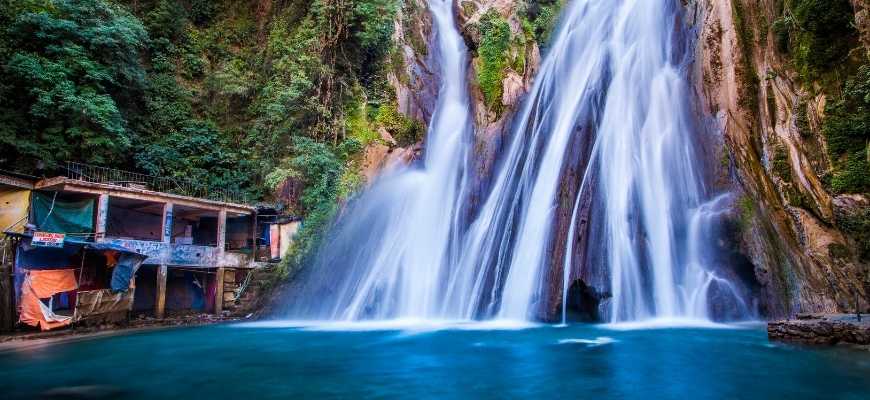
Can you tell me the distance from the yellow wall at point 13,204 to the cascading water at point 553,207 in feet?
31.2

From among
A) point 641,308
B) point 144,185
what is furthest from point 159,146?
point 641,308

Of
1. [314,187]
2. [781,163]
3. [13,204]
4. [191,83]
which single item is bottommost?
[13,204]

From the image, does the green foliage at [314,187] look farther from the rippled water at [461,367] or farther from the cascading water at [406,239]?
the rippled water at [461,367]

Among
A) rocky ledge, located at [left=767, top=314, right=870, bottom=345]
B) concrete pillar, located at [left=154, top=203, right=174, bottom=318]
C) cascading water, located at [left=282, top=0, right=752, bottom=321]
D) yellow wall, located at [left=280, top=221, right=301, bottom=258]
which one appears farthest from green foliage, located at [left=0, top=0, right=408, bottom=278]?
rocky ledge, located at [left=767, top=314, right=870, bottom=345]

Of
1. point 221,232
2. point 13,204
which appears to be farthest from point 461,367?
point 13,204

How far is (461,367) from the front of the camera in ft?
28.0

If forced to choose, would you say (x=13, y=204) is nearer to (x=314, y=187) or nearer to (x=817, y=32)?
(x=314, y=187)

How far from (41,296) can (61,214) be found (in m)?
3.41

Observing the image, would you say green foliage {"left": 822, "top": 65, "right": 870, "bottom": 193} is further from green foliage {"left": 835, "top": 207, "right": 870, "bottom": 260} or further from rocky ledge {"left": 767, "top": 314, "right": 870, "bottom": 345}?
rocky ledge {"left": 767, "top": 314, "right": 870, "bottom": 345}

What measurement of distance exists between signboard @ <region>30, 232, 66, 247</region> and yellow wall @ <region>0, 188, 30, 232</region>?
7.89 feet

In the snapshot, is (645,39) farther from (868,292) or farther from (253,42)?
(253,42)

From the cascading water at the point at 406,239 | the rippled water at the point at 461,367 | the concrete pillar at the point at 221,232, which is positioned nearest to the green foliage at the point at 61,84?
the concrete pillar at the point at 221,232

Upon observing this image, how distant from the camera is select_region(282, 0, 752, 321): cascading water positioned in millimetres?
14172

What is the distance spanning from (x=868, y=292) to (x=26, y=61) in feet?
85.6
